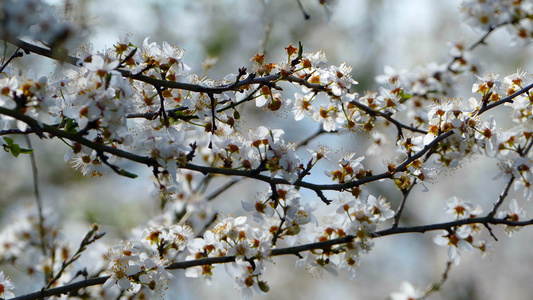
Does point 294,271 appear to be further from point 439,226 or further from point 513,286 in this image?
point 439,226

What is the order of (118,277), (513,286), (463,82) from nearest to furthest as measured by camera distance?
(118,277)
(463,82)
(513,286)

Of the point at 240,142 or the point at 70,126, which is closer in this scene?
the point at 70,126

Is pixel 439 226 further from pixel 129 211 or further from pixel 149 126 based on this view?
Result: pixel 129 211

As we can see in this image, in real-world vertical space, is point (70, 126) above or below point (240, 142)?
below

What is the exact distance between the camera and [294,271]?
10805mm

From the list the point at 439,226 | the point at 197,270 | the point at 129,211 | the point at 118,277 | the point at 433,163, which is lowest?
the point at 118,277

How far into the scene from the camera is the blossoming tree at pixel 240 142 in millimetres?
1730

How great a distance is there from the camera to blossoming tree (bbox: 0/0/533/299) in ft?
5.68

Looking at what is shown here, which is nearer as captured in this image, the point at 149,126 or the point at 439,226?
the point at 149,126

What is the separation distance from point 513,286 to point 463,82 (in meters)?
7.74

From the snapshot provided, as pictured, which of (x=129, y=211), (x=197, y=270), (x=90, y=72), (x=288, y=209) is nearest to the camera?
(x=90, y=72)

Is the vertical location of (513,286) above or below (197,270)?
above

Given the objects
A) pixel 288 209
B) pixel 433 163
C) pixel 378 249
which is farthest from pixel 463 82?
pixel 378 249

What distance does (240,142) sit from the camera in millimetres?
2049
